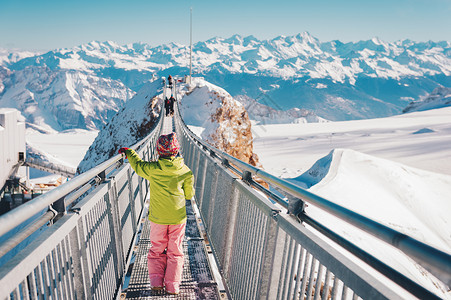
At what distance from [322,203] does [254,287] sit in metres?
1.55

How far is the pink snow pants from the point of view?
3.82 meters

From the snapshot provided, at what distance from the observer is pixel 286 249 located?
2.31m

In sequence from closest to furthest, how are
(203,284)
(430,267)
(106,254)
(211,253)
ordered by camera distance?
(430,267), (106,254), (203,284), (211,253)

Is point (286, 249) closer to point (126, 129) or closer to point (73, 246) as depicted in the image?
point (73, 246)

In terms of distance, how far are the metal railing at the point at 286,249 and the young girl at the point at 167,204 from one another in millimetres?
644

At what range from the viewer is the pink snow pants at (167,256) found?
12.5ft

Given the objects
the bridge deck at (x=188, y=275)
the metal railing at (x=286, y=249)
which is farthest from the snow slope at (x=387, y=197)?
the bridge deck at (x=188, y=275)

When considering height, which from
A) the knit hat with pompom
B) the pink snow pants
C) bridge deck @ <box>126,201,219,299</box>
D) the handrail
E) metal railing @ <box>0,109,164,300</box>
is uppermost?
the knit hat with pompom

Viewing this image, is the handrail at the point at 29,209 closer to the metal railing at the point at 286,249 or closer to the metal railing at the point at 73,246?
the metal railing at the point at 73,246

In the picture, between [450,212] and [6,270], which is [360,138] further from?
[6,270]

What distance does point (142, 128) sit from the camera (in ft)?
67.7

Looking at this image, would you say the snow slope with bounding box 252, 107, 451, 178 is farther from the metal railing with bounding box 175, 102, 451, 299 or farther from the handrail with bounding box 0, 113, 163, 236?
the handrail with bounding box 0, 113, 163, 236

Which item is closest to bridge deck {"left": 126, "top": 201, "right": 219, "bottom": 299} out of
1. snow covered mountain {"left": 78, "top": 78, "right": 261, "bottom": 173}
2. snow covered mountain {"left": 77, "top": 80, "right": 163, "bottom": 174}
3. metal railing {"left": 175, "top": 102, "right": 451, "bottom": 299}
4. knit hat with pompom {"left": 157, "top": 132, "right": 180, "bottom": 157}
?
metal railing {"left": 175, "top": 102, "right": 451, "bottom": 299}

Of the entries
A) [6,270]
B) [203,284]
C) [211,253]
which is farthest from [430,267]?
[211,253]
